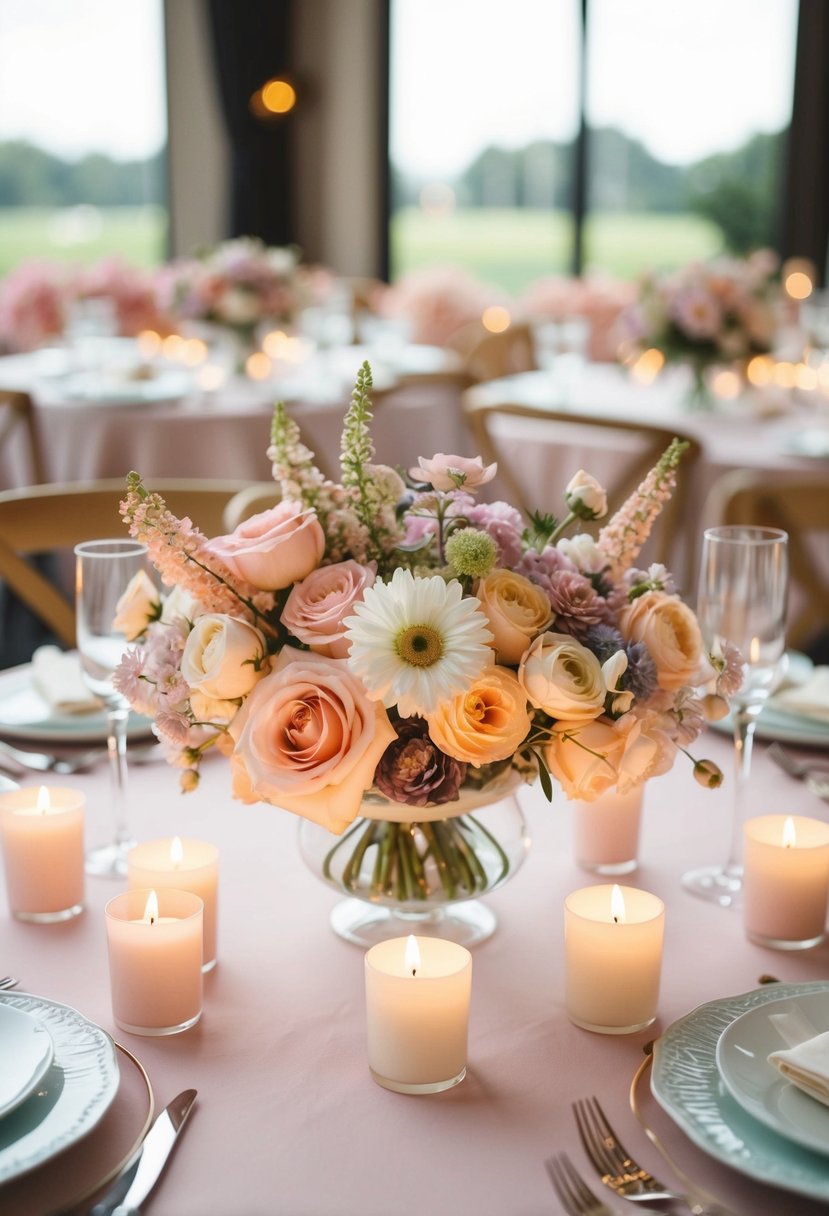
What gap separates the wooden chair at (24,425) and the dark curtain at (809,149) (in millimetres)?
4925

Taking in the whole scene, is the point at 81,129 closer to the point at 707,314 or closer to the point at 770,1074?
the point at 707,314

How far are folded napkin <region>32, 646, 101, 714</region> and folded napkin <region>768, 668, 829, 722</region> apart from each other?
83 centimetres

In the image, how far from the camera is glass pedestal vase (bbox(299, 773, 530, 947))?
113cm

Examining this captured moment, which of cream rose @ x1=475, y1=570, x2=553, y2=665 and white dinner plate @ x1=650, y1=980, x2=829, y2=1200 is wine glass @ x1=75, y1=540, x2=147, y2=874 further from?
white dinner plate @ x1=650, y1=980, x2=829, y2=1200

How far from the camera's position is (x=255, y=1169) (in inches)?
33.3

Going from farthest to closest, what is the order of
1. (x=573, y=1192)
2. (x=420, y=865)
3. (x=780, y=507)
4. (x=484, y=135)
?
(x=484, y=135), (x=780, y=507), (x=420, y=865), (x=573, y=1192)

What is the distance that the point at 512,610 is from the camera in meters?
0.99

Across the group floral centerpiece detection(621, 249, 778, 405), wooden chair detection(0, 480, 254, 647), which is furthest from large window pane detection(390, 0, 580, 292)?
wooden chair detection(0, 480, 254, 647)

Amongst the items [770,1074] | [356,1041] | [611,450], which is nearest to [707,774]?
[770,1074]

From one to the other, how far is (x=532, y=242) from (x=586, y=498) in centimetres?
705

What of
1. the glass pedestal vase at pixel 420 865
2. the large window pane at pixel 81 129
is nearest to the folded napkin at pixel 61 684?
the glass pedestal vase at pixel 420 865

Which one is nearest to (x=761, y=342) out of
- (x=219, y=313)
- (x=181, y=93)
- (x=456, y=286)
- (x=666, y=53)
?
(x=219, y=313)

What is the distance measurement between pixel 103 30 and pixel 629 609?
6.96m

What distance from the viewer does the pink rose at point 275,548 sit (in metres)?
0.99
